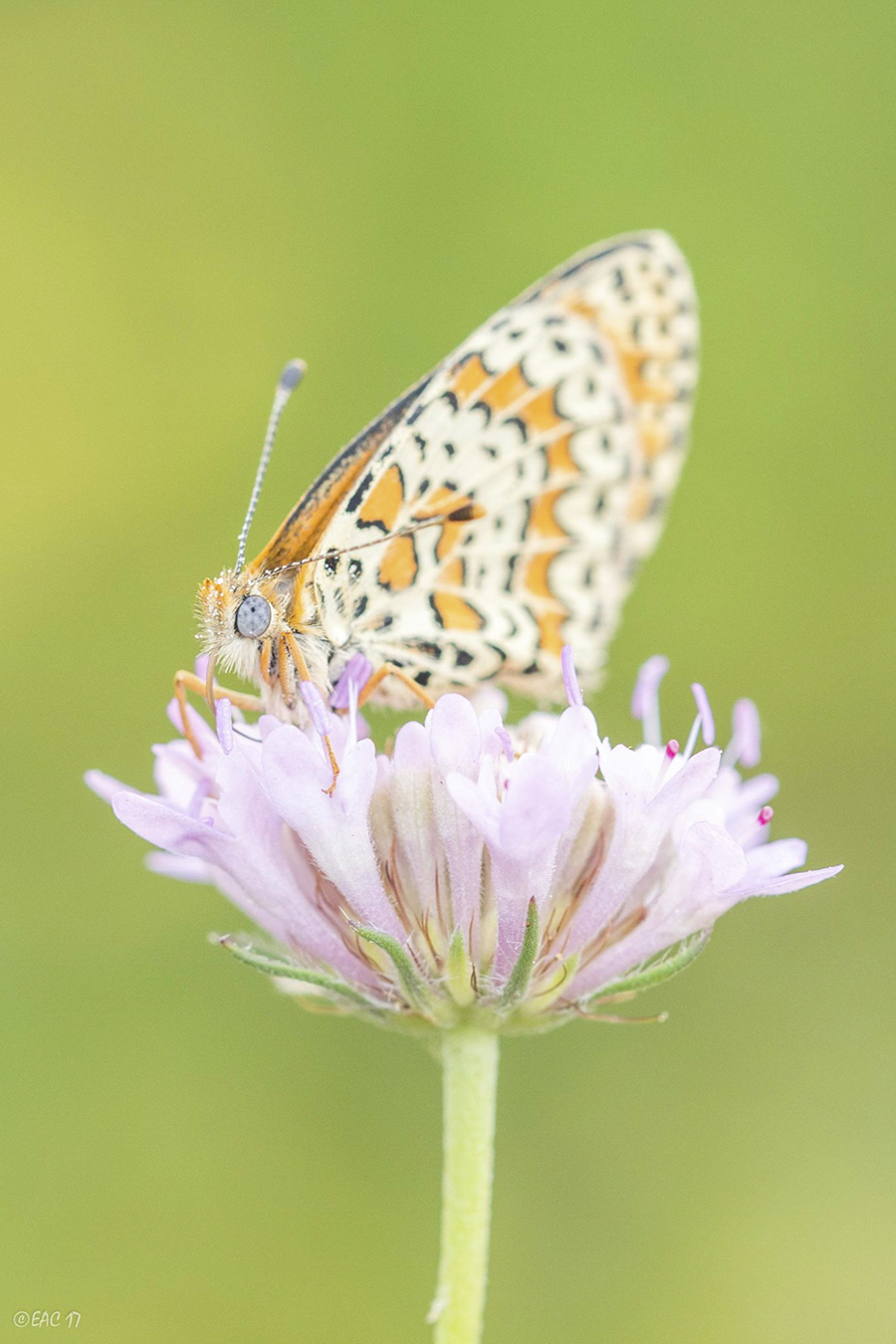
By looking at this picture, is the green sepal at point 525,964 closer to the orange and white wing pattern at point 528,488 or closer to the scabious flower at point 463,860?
the scabious flower at point 463,860

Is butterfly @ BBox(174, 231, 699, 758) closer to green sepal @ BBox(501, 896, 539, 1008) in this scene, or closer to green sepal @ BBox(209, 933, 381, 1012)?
green sepal @ BBox(209, 933, 381, 1012)

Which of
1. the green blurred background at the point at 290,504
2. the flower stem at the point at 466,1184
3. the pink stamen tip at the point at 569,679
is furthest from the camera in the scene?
the green blurred background at the point at 290,504

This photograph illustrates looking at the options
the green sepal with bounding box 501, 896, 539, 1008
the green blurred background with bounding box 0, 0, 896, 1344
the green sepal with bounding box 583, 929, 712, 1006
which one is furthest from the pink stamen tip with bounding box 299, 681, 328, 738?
the green blurred background with bounding box 0, 0, 896, 1344

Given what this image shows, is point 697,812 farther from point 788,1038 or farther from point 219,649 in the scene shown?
point 788,1038

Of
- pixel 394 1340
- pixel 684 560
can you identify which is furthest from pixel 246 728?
pixel 684 560

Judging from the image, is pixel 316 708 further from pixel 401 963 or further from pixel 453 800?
pixel 401 963

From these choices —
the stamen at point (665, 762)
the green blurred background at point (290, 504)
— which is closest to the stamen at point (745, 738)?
the stamen at point (665, 762)
